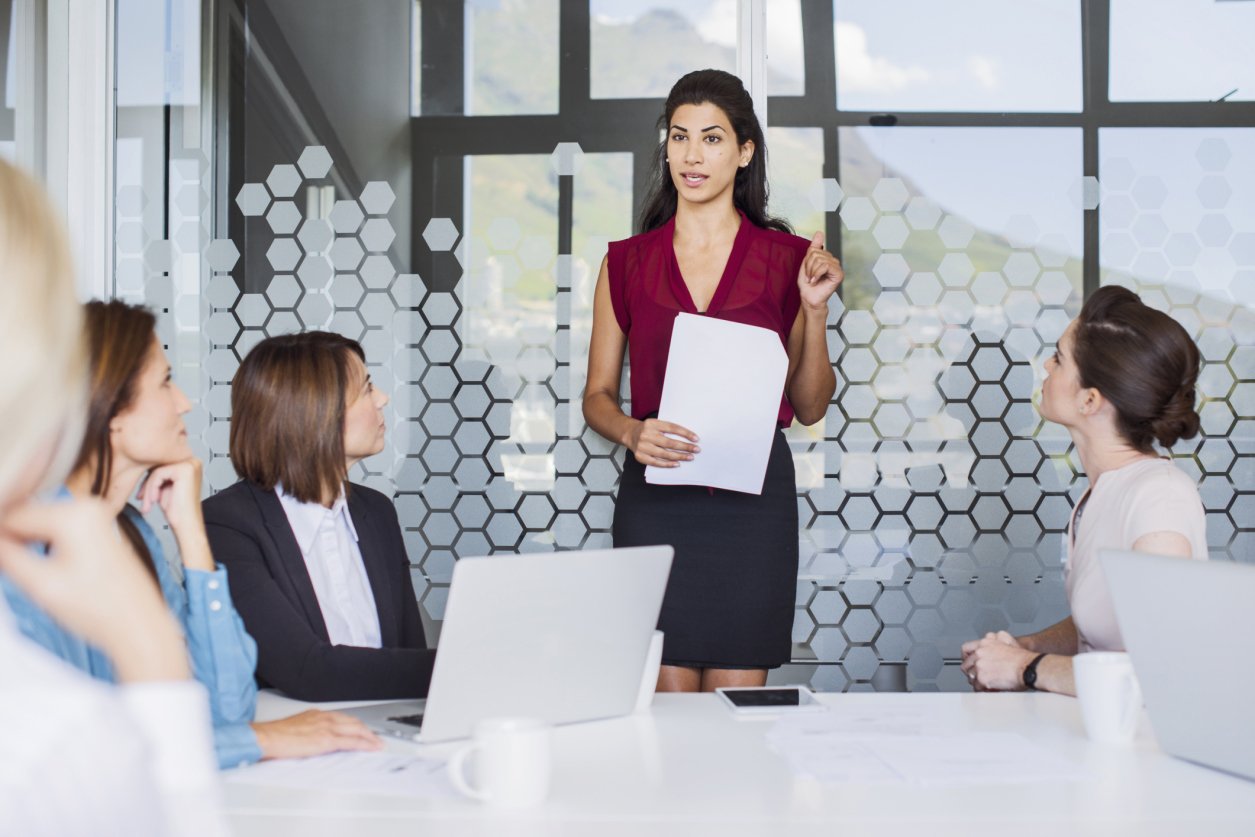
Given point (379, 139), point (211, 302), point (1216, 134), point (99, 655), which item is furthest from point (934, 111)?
point (99, 655)

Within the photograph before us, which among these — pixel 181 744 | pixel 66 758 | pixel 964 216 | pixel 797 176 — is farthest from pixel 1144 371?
pixel 66 758

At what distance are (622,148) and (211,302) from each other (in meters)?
1.24

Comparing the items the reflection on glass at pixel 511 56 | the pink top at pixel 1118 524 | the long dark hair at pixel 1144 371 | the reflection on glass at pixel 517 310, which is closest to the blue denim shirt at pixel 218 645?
the pink top at pixel 1118 524

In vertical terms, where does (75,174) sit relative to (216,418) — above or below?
above

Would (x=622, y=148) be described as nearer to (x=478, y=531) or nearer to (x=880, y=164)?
(x=880, y=164)

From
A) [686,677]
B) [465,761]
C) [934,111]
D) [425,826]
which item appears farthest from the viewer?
[934,111]

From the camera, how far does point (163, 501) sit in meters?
1.81

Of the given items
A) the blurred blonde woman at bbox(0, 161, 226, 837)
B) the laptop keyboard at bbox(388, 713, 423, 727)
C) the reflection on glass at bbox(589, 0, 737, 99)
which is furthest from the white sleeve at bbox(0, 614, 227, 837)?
the reflection on glass at bbox(589, 0, 737, 99)

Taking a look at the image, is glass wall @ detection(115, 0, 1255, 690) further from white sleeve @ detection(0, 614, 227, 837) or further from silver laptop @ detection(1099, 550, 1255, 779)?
white sleeve @ detection(0, 614, 227, 837)

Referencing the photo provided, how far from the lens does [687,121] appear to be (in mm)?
2906

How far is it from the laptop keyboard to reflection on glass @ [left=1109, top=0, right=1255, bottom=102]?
279 centimetres

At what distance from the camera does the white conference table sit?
3.95 ft

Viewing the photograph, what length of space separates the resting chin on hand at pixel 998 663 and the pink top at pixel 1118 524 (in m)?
0.14

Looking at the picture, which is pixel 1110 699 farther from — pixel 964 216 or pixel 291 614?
pixel 964 216
